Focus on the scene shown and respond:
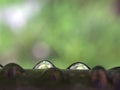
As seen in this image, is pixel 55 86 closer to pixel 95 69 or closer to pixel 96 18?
pixel 95 69

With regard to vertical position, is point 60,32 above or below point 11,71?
above

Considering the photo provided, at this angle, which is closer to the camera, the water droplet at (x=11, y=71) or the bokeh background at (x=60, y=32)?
the water droplet at (x=11, y=71)

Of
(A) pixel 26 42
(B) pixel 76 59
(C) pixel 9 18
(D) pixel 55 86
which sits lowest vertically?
(D) pixel 55 86

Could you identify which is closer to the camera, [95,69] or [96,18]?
[95,69]

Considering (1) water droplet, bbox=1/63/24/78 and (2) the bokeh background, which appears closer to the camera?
(1) water droplet, bbox=1/63/24/78

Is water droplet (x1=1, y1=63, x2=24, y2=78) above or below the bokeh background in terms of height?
below

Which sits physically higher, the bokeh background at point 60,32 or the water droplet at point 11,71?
the bokeh background at point 60,32

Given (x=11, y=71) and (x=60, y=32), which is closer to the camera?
(x=11, y=71)

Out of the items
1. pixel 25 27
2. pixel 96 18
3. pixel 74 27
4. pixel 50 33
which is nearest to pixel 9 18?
pixel 25 27
